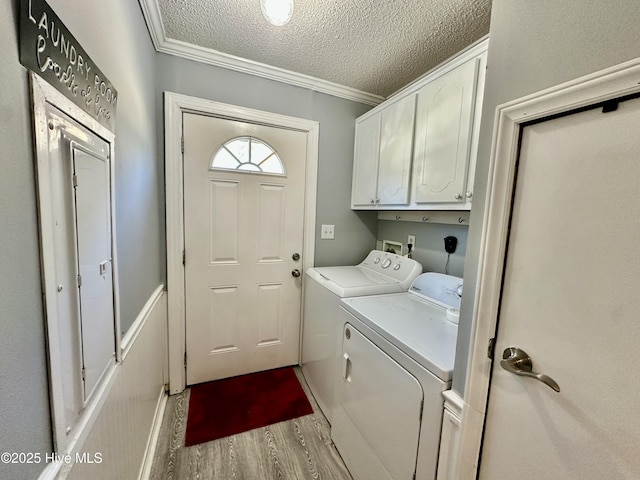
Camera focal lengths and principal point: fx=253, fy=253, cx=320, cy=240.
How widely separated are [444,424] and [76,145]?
1.36m

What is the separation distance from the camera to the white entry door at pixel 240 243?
6.03 feet

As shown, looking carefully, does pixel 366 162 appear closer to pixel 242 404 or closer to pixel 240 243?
pixel 240 243

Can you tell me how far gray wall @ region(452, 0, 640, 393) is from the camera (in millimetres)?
504

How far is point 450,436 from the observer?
829 millimetres

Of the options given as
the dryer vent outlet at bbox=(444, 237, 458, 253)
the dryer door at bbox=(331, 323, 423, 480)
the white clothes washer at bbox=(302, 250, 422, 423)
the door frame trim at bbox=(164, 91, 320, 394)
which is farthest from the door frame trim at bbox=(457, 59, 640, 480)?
the door frame trim at bbox=(164, 91, 320, 394)

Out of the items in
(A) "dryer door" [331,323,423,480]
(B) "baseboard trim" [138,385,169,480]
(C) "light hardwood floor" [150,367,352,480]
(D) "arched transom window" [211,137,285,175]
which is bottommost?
(C) "light hardwood floor" [150,367,352,480]

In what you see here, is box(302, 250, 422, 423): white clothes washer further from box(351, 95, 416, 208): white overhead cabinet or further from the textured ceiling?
the textured ceiling

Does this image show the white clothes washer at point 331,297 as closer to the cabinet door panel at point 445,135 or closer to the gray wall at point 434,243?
the gray wall at point 434,243

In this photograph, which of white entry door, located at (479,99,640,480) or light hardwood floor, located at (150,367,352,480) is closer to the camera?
white entry door, located at (479,99,640,480)

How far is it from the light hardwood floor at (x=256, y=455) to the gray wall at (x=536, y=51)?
1.08 metres

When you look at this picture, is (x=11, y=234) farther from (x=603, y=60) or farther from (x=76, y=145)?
(x=603, y=60)

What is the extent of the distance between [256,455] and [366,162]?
6.81 ft

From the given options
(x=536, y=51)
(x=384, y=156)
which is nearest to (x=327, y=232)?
(x=384, y=156)

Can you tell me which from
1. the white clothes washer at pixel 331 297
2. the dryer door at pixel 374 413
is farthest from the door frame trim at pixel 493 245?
the white clothes washer at pixel 331 297
